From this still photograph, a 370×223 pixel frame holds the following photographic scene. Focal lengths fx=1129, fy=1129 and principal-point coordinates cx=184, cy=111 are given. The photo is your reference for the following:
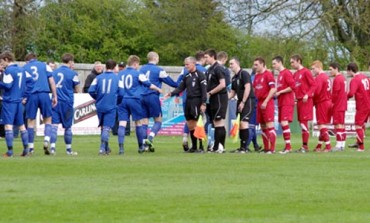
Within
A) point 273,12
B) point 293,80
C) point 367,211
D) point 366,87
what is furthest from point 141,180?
point 273,12

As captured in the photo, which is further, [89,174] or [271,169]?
[271,169]

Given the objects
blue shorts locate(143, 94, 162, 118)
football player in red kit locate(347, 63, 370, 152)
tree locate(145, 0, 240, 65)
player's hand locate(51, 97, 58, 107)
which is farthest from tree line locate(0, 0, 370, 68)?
player's hand locate(51, 97, 58, 107)

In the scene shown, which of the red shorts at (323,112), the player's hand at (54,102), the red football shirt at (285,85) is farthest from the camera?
the red shorts at (323,112)

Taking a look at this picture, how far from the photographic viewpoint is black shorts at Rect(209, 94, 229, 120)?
23.3 metres

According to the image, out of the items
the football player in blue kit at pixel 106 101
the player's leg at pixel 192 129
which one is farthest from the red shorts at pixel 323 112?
the football player in blue kit at pixel 106 101

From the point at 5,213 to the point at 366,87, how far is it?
1497 cm

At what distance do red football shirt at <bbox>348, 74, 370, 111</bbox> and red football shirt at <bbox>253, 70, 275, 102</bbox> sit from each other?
101 inches

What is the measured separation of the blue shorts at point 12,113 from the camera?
21.6 metres

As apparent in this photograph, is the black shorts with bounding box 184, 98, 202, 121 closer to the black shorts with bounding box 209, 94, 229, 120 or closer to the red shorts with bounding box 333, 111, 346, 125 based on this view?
the black shorts with bounding box 209, 94, 229, 120

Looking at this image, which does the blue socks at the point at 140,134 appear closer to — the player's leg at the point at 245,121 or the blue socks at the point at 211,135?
the blue socks at the point at 211,135

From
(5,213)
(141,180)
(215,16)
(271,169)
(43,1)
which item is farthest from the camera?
(215,16)

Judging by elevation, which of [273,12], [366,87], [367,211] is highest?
[273,12]

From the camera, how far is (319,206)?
1261 centimetres

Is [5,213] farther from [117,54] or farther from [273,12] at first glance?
[117,54]
